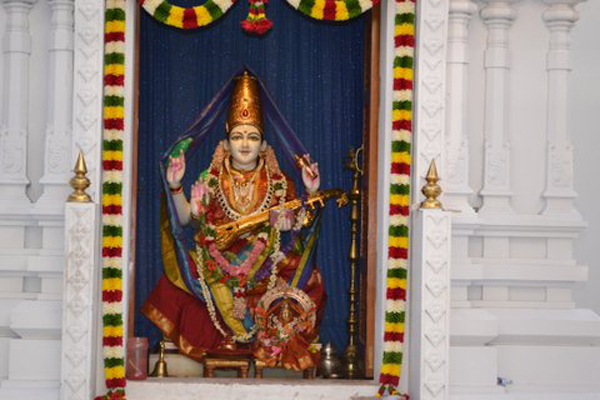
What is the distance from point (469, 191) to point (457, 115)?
1.69 ft

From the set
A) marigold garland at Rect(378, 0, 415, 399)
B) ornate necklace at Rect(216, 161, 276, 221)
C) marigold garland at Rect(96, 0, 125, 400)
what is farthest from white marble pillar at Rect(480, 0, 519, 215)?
marigold garland at Rect(96, 0, 125, 400)

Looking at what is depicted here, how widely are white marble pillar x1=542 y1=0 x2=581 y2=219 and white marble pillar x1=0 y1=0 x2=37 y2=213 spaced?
3502 mm

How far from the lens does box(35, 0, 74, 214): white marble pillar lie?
8.66m

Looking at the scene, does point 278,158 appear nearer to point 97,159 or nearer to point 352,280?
point 352,280

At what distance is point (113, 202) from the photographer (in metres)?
8.41

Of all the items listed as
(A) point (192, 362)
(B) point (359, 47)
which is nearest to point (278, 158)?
(B) point (359, 47)

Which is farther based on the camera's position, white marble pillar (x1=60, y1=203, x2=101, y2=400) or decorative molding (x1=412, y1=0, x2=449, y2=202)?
decorative molding (x1=412, y1=0, x2=449, y2=202)

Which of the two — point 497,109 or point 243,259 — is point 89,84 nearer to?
point 243,259

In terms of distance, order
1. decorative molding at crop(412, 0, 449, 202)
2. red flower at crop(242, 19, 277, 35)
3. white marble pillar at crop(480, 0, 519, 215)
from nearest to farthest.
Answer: decorative molding at crop(412, 0, 449, 202)
red flower at crop(242, 19, 277, 35)
white marble pillar at crop(480, 0, 519, 215)

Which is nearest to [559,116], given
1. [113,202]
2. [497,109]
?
[497,109]

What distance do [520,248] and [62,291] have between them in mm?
3065

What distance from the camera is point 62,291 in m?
8.48

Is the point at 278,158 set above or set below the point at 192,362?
above

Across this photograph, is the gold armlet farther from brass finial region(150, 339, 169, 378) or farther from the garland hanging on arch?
the garland hanging on arch
